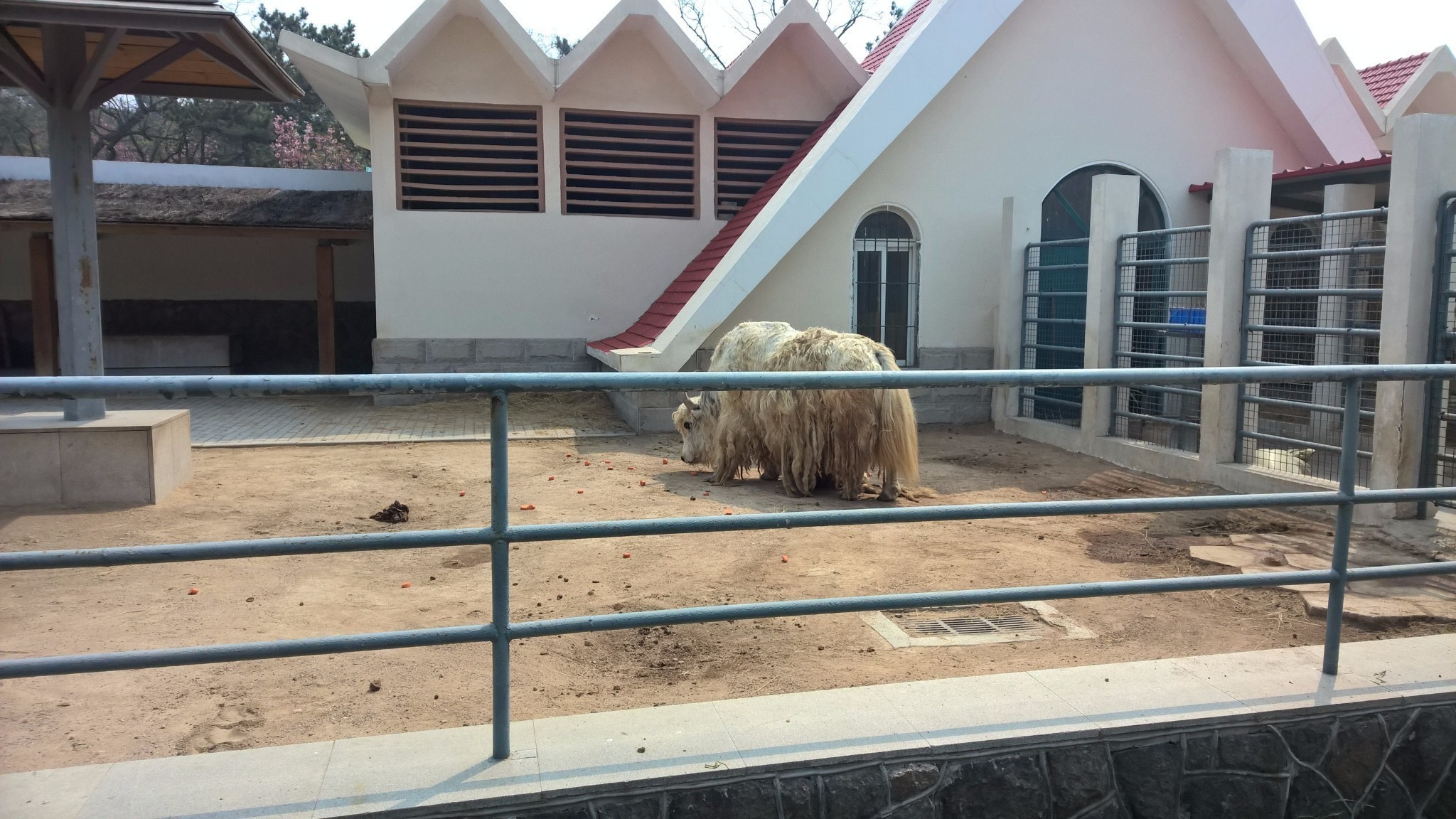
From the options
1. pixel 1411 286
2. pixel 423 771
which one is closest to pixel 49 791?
pixel 423 771

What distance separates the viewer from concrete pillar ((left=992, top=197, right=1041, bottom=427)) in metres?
11.7

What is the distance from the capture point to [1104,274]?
988 cm

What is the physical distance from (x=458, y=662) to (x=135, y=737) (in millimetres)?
1184

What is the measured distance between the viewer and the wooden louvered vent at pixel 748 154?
46.6 feet

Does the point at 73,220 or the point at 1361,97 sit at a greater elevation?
the point at 1361,97

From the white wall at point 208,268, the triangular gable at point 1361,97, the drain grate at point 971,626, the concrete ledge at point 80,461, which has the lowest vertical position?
the drain grate at point 971,626

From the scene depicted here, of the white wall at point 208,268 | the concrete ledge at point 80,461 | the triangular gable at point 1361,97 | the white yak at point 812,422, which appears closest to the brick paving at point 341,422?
the concrete ledge at point 80,461

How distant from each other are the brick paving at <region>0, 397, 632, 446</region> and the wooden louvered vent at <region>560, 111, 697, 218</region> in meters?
3.26

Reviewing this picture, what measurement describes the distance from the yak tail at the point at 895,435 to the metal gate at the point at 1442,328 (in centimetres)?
330

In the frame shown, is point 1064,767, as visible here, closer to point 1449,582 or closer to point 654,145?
point 1449,582

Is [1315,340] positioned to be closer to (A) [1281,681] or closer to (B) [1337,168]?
(B) [1337,168]

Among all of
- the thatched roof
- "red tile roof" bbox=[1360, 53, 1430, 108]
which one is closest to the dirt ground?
the thatched roof

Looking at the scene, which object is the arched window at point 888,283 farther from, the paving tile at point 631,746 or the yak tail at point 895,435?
the paving tile at point 631,746

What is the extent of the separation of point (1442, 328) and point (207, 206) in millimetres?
14440
